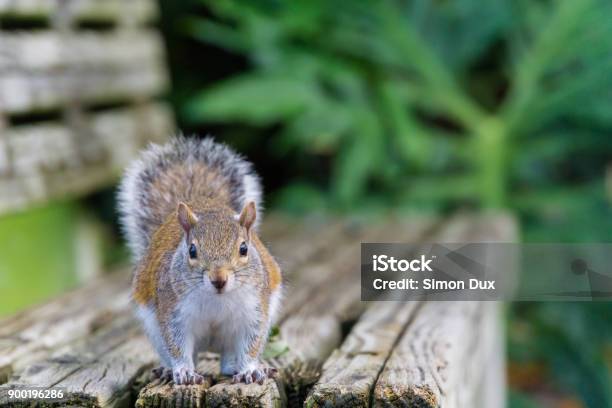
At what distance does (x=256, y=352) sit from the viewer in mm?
2152

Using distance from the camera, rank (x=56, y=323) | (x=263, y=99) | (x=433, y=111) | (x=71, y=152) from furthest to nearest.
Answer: (x=433, y=111)
(x=263, y=99)
(x=71, y=152)
(x=56, y=323)

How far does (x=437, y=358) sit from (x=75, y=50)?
114 inches

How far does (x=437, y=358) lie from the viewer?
2.31 meters

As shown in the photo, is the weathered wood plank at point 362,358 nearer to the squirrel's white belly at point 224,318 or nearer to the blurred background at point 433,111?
the squirrel's white belly at point 224,318

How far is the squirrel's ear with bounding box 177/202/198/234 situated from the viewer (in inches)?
81.7

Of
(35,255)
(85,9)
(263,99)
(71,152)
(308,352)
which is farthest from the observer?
(263,99)

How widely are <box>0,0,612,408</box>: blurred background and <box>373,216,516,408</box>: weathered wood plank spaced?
1.94 meters

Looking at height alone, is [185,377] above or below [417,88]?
below

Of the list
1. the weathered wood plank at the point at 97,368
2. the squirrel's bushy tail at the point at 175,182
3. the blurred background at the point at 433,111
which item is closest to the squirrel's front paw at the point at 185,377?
the weathered wood plank at the point at 97,368

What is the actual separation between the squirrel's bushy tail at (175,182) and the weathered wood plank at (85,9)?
1.67 metres

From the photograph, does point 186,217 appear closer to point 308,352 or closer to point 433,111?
point 308,352

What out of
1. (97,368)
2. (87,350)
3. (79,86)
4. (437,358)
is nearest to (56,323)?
(87,350)

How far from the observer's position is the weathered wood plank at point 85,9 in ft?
13.6

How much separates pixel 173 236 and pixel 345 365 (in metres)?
0.48
